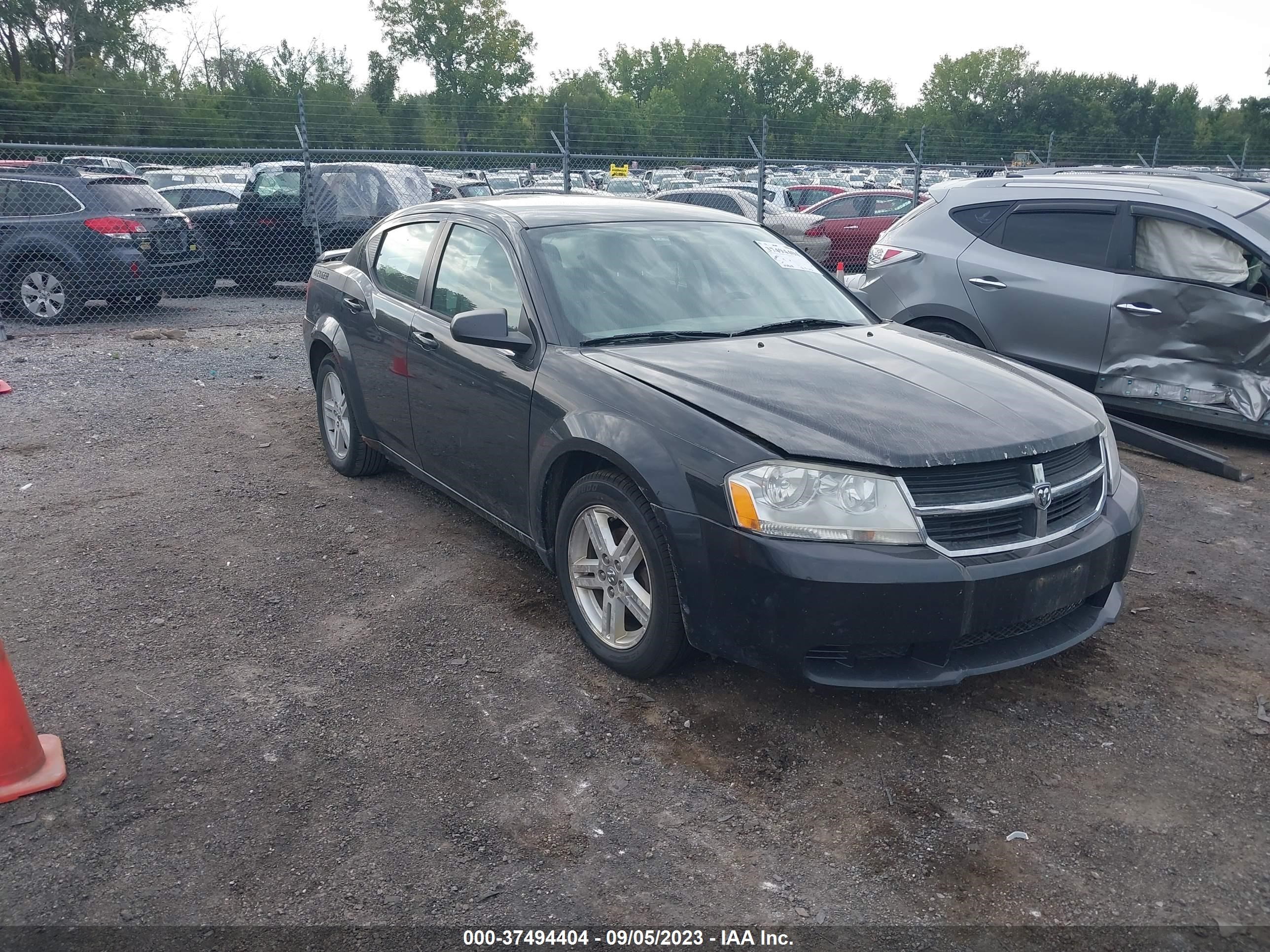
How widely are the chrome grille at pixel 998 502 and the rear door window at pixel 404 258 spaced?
2.86 metres

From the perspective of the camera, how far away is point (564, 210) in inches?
185

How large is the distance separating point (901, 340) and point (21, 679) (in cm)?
364

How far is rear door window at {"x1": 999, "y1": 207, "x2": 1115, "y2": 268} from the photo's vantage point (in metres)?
6.96

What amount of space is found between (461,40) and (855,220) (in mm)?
76824

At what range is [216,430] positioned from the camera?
720 centimetres

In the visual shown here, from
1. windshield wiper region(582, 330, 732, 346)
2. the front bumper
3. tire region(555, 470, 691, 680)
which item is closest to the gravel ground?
windshield wiper region(582, 330, 732, 346)

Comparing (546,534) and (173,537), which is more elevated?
(546,534)

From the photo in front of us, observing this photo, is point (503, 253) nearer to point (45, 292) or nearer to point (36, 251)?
point (36, 251)

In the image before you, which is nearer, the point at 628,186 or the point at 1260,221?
the point at 1260,221

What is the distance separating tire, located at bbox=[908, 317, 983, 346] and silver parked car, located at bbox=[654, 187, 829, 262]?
744cm

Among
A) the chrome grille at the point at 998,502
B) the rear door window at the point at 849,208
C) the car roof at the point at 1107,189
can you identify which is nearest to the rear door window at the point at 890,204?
the rear door window at the point at 849,208

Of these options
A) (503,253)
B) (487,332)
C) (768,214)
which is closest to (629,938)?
(487,332)

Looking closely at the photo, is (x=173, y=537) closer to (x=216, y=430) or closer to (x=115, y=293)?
(x=216, y=430)

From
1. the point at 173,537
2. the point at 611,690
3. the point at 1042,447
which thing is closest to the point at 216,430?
the point at 173,537
